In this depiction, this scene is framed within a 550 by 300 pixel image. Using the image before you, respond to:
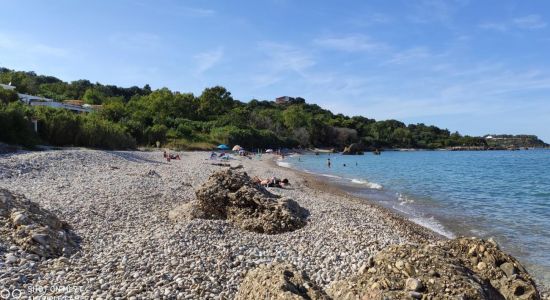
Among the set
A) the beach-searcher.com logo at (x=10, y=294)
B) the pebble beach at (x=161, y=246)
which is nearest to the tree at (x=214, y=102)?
the pebble beach at (x=161, y=246)

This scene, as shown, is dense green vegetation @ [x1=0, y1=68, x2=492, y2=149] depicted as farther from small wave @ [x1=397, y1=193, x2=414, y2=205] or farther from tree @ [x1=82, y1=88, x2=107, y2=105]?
small wave @ [x1=397, y1=193, x2=414, y2=205]

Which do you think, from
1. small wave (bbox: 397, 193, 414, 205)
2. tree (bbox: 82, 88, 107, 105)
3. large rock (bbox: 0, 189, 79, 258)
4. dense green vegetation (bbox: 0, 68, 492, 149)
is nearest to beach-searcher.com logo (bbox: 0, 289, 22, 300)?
large rock (bbox: 0, 189, 79, 258)

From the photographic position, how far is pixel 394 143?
146125 mm

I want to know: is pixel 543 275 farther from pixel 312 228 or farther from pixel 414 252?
pixel 414 252

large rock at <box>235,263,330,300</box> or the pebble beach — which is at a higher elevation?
large rock at <box>235,263,330,300</box>

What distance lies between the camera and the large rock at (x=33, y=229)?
24.3ft

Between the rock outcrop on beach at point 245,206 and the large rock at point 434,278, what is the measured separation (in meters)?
5.74

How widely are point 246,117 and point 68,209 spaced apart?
9508cm

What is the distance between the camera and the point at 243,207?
11914 mm

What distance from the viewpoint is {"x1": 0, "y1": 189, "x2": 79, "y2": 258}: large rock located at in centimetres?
739

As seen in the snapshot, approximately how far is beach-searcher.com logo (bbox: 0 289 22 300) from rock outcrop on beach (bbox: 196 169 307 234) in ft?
19.6

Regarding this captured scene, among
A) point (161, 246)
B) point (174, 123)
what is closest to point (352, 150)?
point (174, 123)

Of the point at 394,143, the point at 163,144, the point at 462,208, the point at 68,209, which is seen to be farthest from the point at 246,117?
the point at 68,209

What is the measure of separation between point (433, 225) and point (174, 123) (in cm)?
6528
